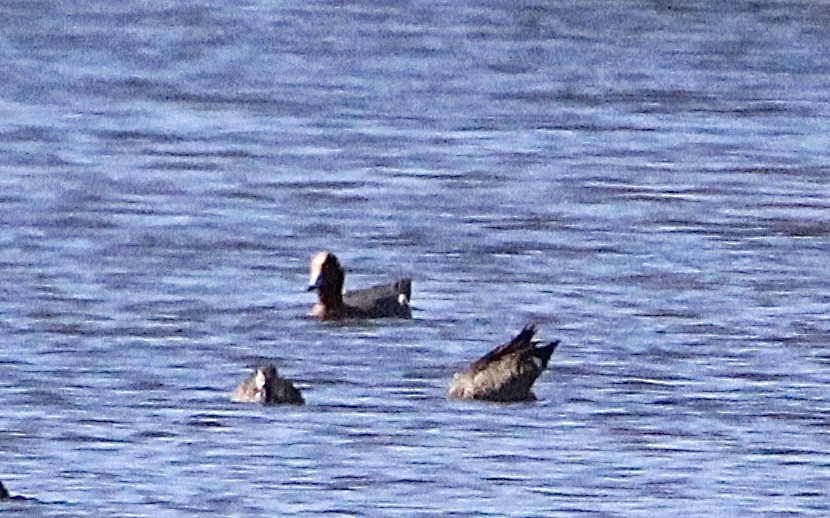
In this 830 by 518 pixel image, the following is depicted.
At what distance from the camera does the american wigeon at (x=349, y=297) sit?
1266 cm

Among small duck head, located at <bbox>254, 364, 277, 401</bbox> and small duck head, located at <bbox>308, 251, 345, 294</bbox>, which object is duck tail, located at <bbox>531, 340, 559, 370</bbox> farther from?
small duck head, located at <bbox>308, 251, 345, 294</bbox>

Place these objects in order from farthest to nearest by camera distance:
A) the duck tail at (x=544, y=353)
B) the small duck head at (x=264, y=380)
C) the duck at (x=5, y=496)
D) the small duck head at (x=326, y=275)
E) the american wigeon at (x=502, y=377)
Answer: the small duck head at (x=326, y=275) < the duck tail at (x=544, y=353) < the american wigeon at (x=502, y=377) < the small duck head at (x=264, y=380) < the duck at (x=5, y=496)

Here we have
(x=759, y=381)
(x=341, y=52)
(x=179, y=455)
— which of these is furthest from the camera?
(x=341, y=52)

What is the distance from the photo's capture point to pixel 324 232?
48.6ft

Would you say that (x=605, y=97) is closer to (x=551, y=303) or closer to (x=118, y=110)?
(x=118, y=110)

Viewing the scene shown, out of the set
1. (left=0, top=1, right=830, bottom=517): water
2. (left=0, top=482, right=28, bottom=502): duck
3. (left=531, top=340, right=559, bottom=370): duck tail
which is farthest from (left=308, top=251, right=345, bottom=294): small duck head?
(left=0, top=482, right=28, bottom=502): duck

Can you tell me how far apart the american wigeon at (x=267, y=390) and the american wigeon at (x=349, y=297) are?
5.51 feet

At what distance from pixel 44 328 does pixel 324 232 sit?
271cm

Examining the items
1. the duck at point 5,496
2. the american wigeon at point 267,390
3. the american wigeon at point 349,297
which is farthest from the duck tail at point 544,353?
the duck at point 5,496

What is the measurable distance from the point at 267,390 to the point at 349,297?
221cm

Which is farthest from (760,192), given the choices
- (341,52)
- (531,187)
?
(341,52)

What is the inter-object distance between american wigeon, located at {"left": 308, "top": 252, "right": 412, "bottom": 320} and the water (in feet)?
0.33

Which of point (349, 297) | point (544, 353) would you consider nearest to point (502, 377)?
point (544, 353)

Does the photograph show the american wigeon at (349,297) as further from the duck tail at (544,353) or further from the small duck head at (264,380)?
the small duck head at (264,380)
